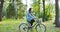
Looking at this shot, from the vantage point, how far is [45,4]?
19.0 metres

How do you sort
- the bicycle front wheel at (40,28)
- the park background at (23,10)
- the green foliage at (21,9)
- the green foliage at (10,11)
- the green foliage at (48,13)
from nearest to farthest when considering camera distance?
the bicycle front wheel at (40,28), the park background at (23,10), the green foliage at (48,13), the green foliage at (21,9), the green foliage at (10,11)

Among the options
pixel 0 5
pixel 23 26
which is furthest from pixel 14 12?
pixel 23 26

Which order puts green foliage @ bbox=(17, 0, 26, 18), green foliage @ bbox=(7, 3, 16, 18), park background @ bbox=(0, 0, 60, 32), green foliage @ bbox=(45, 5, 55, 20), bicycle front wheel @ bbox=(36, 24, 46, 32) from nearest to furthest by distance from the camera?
bicycle front wheel @ bbox=(36, 24, 46, 32)
park background @ bbox=(0, 0, 60, 32)
green foliage @ bbox=(45, 5, 55, 20)
green foliage @ bbox=(17, 0, 26, 18)
green foliage @ bbox=(7, 3, 16, 18)

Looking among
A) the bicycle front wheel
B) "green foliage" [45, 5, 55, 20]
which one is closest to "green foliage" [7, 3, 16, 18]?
"green foliage" [45, 5, 55, 20]

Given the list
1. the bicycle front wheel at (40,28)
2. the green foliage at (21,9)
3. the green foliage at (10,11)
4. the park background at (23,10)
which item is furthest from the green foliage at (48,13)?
the bicycle front wheel at (40,28)

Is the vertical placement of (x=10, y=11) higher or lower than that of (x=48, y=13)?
higher

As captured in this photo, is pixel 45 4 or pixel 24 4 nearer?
pixel 45 4

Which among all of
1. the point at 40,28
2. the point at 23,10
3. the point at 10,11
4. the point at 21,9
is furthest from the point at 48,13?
the point at 40,28

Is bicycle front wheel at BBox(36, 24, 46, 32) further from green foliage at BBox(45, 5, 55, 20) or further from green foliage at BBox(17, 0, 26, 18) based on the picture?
green foliage at BBox(17, 0, 26, 18)

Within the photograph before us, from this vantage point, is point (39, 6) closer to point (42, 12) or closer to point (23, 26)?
point (42, 12)

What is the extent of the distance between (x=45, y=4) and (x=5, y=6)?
4.20m

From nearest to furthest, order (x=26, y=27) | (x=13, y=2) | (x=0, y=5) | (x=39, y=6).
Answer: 1. (x=26, y=27)
2. (x=0, y=5)
3. (x=39, y=6)
4. (x=13, y=2)

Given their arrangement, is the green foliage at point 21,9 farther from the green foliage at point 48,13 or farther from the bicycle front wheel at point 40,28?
the bicycle front wheel at point 40,28

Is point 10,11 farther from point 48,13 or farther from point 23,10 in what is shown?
point 48,13
